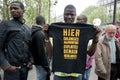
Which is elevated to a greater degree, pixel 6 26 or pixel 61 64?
pixel 6 26

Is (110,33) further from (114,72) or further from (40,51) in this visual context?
(40,51)

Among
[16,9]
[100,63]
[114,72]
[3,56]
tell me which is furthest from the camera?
[114,72]

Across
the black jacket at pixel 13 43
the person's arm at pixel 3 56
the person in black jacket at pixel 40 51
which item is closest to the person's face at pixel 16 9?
the black jacket at pixel 13 43

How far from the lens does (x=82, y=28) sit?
5.00 m

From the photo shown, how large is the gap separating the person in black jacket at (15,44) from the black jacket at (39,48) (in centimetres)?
107

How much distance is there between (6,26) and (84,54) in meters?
1.26

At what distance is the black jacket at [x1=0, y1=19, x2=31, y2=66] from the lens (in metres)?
5.32

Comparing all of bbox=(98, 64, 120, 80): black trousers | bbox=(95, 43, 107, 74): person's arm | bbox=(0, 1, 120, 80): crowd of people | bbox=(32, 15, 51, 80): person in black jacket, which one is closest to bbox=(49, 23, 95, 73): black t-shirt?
bbox=(0, 1, 120, 80): crowd of people

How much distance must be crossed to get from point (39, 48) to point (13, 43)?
139 cm

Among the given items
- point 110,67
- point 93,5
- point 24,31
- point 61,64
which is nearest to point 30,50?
point 24,31

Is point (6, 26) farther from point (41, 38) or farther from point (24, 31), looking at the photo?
point (41, 38)

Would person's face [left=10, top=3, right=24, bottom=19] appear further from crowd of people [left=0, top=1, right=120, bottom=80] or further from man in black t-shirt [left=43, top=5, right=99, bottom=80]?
man in black t-shirt [left=43, top=5, right=99, bottom=80]

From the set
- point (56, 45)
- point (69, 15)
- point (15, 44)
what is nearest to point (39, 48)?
point (15, 44)

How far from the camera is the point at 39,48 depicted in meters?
6.69
